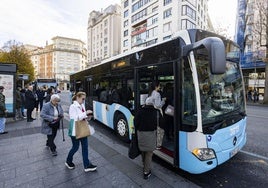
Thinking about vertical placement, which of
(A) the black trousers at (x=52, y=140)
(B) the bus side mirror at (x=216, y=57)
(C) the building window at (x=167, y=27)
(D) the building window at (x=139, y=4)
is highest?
(D) the building window at (x=139, y=4)

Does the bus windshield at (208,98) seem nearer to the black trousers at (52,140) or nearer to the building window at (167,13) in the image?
the black trousers at (52,140)

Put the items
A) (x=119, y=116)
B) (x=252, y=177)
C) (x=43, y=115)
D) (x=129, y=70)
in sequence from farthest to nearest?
(x=119, y=116) < (x=129, y=70) < (x=43, y=115) < (x=252, y=177)

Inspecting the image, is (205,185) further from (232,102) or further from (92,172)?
(92,172)

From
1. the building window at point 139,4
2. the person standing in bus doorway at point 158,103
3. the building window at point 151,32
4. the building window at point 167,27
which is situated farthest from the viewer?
the building window at point 139,4

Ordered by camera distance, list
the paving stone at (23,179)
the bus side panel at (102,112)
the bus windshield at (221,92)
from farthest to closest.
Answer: the bus side panel at (102,112), the paving stone at (23,179), the bus windshield at (221,92)

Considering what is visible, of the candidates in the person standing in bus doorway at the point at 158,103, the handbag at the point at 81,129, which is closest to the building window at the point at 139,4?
the person standing in bus doorway at the point at 158,103

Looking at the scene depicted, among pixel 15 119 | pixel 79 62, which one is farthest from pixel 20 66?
pixel 79 62

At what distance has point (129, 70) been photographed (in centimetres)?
493

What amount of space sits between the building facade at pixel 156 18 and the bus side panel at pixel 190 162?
86.7ft

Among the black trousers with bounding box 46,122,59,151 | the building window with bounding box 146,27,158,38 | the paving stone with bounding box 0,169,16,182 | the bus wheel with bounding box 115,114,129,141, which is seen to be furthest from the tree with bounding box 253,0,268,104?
the paving stone with bounding box 0,169,16,182

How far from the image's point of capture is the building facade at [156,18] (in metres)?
32.2

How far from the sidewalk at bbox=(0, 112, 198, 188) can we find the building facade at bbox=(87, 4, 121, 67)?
161 feet

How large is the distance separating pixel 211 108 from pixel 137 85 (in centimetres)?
197

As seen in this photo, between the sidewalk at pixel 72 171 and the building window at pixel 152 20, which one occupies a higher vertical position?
the building window at pixel 152 20
